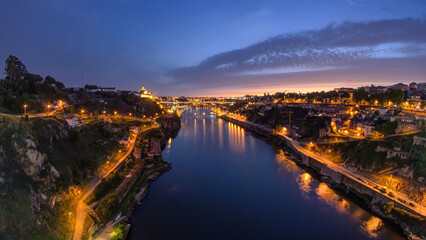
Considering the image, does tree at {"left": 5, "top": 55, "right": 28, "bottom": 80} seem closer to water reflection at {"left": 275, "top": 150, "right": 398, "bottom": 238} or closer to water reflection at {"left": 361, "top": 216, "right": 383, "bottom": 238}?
water reflection at {"left": 275, "top": 150, "right": 398, "bottom": 238}

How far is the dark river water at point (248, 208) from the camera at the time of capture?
9.37 meters

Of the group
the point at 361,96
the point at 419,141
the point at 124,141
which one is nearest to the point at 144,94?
the point at 124,141

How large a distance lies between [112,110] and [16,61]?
40.4 feet

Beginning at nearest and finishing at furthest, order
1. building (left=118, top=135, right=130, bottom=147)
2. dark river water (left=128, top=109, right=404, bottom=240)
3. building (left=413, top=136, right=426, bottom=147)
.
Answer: dark river water (left=128, top=109, right=404, bottom=240) → building (left=413, top=136, right=426, bottom=147) → building (left=118, top=135, right=130, bottom=147)

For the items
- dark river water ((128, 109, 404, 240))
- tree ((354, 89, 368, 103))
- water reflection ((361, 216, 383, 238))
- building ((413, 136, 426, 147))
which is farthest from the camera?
tree ((354, 89, 368, 103))

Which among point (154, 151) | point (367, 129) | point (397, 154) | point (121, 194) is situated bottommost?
point (121, 194)

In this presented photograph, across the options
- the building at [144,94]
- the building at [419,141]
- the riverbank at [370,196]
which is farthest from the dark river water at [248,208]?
the building at [144,94]

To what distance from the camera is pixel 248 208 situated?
1146cm

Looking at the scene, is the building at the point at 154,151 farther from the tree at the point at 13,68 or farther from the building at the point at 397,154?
the building at the point at 397,154

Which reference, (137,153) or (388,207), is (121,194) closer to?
(137,153)

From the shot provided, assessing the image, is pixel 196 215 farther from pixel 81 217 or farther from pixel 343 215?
pixel 343 215

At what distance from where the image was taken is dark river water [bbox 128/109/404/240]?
30.7 ft

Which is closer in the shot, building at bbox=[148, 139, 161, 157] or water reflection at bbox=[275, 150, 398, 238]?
water reflection at bbox=[275, 150, 398, 238]

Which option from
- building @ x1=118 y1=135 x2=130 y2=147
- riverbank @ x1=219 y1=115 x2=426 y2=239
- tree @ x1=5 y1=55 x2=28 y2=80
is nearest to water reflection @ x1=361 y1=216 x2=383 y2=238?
riverbank @ x1=219 y1=115 x2=426 y2=239
